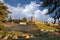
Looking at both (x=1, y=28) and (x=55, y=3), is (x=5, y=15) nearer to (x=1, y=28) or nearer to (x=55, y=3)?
(x=1, y=28)

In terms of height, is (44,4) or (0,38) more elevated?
(44,4)

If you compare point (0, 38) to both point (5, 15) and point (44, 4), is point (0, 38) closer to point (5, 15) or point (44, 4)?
point (5, 15)

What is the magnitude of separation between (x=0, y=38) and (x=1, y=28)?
6406mm

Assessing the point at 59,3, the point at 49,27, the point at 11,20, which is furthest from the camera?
the point at 11,20

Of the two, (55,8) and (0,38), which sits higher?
(55,8)

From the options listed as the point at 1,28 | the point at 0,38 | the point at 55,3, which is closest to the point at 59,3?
the point at 55,3

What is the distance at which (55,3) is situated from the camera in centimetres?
2202

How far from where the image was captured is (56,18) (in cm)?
2286

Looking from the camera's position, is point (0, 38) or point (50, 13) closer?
point (50, 13)

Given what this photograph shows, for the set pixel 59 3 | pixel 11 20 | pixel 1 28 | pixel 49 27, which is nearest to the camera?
pixel 59 3

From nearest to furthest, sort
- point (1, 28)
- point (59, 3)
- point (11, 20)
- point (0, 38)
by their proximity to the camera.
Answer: point (59, 3) → point (1, 28) → point (0, 38) → point (11, 20)

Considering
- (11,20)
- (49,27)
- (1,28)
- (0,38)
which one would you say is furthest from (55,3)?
(11,20)

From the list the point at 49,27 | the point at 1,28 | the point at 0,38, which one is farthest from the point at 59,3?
the point at 49,27

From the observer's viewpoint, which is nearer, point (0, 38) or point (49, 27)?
point (0, 38)
